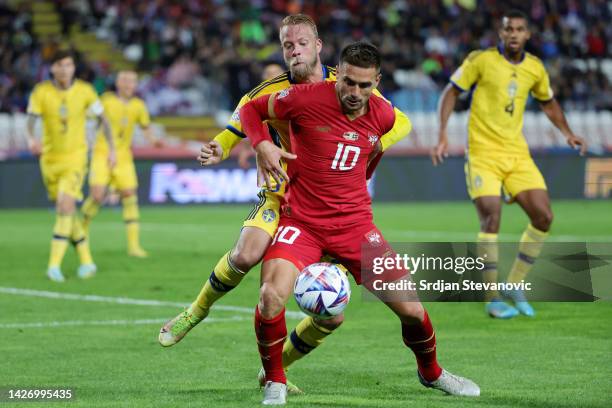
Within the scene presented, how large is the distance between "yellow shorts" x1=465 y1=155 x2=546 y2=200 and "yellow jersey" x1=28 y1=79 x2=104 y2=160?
199 inches

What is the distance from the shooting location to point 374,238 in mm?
6316

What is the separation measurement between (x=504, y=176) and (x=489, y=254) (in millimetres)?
685

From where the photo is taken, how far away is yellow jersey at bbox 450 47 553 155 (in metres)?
9.80

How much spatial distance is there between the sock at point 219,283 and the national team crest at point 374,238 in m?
0.81

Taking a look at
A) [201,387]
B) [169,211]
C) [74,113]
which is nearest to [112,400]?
[201,387]

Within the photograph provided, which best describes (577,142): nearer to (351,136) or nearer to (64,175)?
(351,136)

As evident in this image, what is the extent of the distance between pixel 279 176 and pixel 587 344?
3.02 meters

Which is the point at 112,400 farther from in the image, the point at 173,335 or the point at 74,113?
the point at 74,113

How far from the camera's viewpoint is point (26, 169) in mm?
22203

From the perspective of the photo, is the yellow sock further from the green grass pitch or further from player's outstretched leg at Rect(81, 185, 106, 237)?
player's outstretched leg at Rect(81, 185, 106, 237)

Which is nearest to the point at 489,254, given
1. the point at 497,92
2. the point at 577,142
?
the point at 577,142

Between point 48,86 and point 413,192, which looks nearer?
point 48,86

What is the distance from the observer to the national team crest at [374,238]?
20.6ft

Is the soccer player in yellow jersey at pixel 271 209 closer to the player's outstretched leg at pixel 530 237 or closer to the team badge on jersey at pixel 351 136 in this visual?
the team badge on jersey at pixel 351 136
